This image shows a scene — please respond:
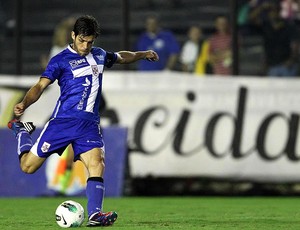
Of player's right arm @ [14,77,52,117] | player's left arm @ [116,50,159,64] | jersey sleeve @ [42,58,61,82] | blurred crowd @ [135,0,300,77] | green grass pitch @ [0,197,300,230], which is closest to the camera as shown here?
player's right arm @ [14,77,52,117]

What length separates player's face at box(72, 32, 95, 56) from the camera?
383 inches

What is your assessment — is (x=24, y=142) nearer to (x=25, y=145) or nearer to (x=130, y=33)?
(x=25, y=145)

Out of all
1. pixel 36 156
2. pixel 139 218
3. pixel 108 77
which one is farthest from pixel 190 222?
pixel 108 77

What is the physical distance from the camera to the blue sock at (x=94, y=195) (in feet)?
31.5

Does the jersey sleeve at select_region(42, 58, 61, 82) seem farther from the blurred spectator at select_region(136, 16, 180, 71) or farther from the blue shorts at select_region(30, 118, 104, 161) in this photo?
the blurred spectator at select_region(136, 16, 180, 71)

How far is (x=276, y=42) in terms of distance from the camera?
17.2 metres

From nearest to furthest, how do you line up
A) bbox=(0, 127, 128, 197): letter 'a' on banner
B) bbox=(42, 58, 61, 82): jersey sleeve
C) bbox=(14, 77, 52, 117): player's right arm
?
bbox=(14, 77, 52, 117): player's right arm, bbox=(42, 58, 61, 82): jersey sleeve, bbox=(0, 127, 128, 197): letter 'a' on banner

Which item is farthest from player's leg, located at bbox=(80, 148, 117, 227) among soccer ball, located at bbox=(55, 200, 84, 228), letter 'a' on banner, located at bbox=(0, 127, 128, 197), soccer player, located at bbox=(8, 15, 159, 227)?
letter 'a' on banner, located at bbox=(0, 127, 128, 197)

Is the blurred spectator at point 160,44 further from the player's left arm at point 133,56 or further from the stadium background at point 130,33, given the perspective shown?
the player's left arm at point 133,56

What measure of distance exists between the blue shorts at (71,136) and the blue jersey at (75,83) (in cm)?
7

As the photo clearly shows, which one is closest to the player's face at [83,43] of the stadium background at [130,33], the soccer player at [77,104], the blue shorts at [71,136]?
the soccer player at [77,104]

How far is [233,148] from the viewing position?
55.2 ft

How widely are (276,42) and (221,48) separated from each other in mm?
919

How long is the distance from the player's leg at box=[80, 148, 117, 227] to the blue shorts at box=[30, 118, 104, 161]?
0.08m
